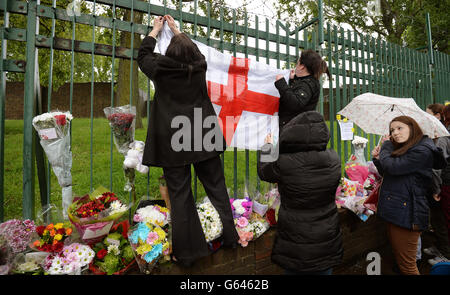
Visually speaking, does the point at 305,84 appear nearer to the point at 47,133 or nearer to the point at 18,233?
the point at 47,133

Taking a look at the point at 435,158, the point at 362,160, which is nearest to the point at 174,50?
the point at 435,158

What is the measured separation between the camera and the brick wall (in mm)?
2232

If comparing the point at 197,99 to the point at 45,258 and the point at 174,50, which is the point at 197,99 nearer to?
the point at 174,50

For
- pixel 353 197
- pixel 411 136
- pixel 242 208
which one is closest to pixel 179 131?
pixel 242 208

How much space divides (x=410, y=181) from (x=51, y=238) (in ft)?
10.2

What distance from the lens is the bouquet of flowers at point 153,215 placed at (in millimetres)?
2133

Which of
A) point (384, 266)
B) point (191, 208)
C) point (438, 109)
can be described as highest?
point (438, 109)

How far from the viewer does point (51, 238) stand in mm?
1850

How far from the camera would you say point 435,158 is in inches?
102

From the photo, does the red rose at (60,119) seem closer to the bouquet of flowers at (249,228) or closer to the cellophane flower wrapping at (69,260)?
the cellophane flower wrapping at (69,260)

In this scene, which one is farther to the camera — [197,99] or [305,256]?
[197,99]

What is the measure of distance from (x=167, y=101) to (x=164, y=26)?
31.4 inches

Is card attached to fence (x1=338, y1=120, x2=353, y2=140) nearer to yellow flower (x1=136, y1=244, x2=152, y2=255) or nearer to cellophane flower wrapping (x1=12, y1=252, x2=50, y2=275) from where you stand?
yellow flower (x1=136, y1=244, x2=152, y2=255)

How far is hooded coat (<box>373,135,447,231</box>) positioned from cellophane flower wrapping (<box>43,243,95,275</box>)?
2.71 meters
